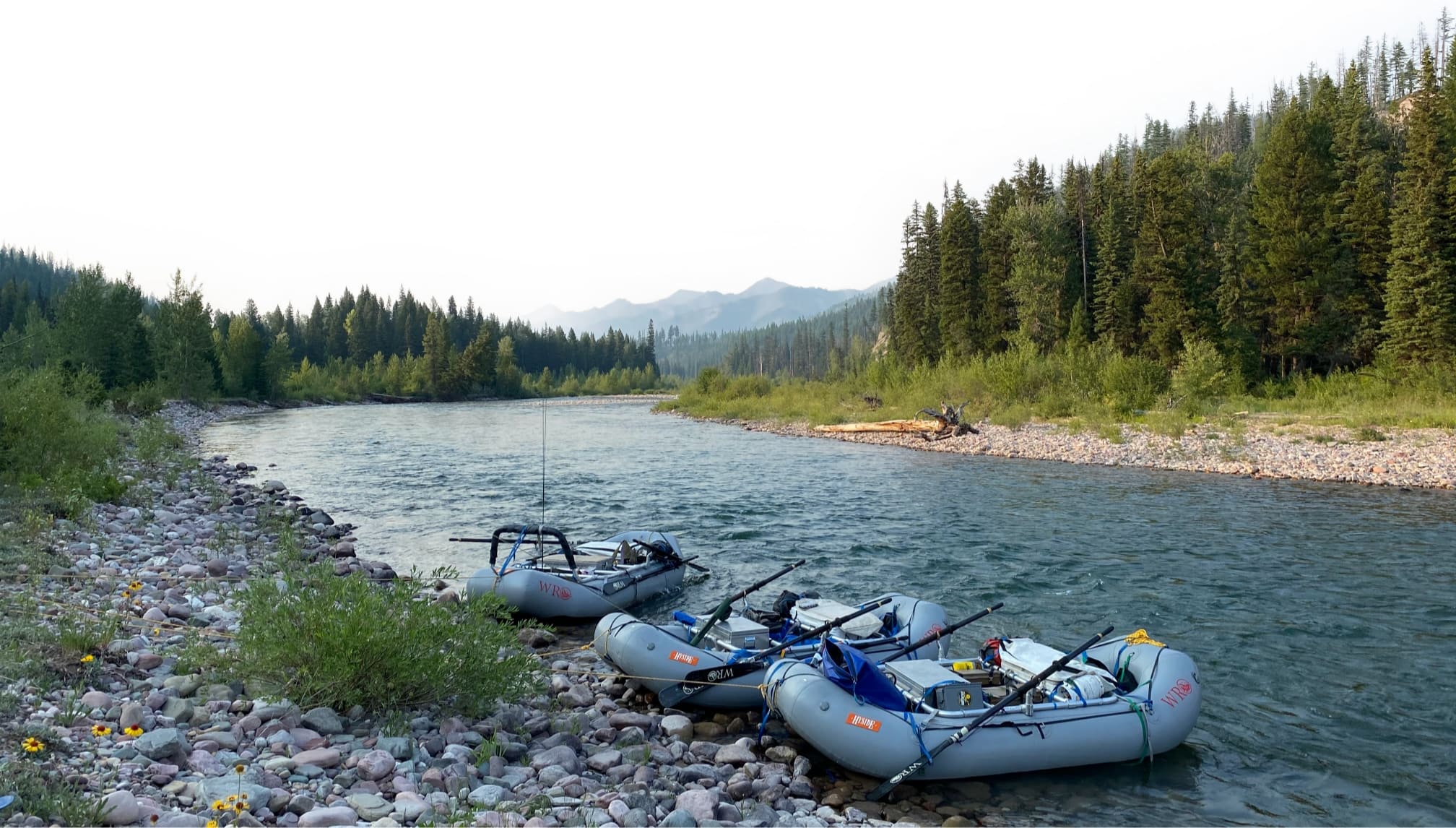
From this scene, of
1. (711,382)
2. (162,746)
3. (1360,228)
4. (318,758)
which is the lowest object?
(318,758)

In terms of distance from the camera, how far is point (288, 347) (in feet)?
292

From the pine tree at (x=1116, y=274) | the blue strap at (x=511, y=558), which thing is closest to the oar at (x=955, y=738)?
the blue strap at (x=511, y=558)

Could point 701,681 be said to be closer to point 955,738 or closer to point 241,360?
point 955,738

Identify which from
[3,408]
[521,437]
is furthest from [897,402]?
[3,408]

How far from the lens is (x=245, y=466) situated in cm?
2444

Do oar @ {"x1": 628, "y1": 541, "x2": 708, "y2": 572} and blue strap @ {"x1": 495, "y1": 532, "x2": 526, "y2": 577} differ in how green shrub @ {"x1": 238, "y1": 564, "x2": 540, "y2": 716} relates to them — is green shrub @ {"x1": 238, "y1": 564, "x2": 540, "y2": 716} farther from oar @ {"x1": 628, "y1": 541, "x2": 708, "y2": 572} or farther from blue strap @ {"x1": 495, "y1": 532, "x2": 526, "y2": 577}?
oar @ {"x1": 628, "y1": 541, "x2": 708, "y2": 572}

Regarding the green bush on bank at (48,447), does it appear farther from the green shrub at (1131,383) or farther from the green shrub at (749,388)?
the green shrub at (749,388)

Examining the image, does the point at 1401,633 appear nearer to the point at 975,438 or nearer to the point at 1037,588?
the point at 1037,588

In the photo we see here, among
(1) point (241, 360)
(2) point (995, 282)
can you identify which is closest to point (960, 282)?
(2) point (995, 282)

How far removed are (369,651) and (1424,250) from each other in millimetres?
42667

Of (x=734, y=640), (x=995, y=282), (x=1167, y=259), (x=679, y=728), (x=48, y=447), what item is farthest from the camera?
(x=995, y=282)

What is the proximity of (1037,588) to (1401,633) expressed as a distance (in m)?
4.20

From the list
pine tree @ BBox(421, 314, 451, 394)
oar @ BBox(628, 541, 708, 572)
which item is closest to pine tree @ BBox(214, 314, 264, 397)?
pine tree @ BBox(421, 314, 451, 394)

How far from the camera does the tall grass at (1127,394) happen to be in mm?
29406
